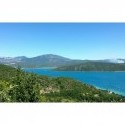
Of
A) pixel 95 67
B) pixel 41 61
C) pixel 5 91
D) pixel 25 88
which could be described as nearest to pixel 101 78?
pixel 95 67

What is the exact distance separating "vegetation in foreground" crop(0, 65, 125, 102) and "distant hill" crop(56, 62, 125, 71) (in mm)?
205

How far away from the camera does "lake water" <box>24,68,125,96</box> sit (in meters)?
5.60

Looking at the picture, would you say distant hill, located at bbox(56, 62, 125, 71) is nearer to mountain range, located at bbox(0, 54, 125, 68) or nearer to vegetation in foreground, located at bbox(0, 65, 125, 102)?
mountain range, located at bbox(0, 54, 125, 68)

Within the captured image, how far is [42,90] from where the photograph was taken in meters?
5.98

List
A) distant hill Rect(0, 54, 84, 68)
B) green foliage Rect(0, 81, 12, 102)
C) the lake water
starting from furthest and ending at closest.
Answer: the lake water < distant hill Rect(0, 54, 84, 68) < green foliage Rect(0, 81, 12, 102)

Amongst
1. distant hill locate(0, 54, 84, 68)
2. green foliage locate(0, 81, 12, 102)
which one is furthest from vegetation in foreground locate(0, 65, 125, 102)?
distant hill locate(0, 54, 84, 68)

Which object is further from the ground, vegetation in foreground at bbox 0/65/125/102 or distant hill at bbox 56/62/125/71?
distant hill at bbox 56/62/125/71

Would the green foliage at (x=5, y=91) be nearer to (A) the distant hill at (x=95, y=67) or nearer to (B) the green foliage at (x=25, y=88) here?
(B) the green foliage at (x=25, y=88)

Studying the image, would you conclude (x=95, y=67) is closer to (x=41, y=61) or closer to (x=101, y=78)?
(x=101, y=78)

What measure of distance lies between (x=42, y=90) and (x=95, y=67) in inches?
34.0

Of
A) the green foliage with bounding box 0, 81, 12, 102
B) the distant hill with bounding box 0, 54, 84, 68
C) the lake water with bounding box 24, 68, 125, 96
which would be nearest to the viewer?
the green foliage with bounding box 0, 81, 12, 102

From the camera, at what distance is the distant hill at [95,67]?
5.55 meters
